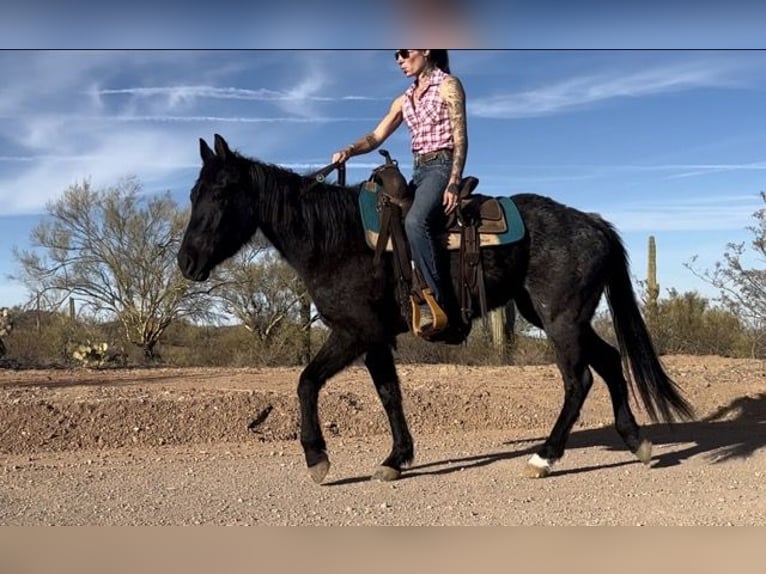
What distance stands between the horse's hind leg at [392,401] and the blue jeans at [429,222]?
0.80m

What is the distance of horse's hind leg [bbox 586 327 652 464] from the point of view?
266 inches

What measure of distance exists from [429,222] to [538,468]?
2.17 meters

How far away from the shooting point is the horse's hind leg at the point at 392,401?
6.57 m

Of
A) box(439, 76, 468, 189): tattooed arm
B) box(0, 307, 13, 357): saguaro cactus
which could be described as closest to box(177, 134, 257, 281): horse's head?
box(439, 76, 468, 189): tattooed arm

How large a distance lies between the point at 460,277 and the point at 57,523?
3.34 metres

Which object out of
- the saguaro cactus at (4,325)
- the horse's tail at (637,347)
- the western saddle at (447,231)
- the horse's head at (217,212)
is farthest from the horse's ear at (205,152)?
the saguaro cactus at (4,325)

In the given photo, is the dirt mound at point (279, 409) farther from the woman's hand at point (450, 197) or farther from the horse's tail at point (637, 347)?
the woman's hand at point (450, 197)

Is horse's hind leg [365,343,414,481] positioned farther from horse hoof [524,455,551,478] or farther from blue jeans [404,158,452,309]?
horse hoof [524,455,551,478]

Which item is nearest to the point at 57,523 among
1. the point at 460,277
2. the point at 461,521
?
the point at 461,521

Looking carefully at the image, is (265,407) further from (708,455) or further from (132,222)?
(132,222)

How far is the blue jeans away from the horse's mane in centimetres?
52

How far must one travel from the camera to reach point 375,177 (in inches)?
254

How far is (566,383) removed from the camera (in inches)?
255

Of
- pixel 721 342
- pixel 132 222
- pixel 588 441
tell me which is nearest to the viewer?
pixel 588 441
